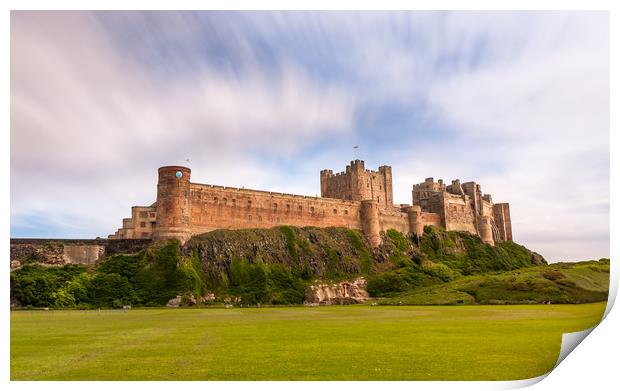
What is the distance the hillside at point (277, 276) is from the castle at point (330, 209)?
84.3 inches

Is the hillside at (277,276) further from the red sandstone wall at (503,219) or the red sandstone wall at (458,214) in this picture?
the red sandstone wall at (503,219)

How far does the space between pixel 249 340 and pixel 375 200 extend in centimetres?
6149

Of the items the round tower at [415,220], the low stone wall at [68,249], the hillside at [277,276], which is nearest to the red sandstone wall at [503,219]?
the round tower at [415,220]

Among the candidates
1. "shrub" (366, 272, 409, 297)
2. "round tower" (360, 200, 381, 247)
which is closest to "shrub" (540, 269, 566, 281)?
"shrub" (366, 272, 409, 297)

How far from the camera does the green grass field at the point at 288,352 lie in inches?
536

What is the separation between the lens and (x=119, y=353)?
16.3 m

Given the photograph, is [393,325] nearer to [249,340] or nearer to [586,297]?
[249,340]

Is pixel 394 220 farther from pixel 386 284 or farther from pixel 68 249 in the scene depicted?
pixel 68 249

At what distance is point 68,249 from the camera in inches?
2035

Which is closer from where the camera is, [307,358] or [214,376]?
[214,376]

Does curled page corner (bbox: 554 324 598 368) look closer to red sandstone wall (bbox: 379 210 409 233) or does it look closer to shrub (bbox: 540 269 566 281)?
shrub (bbox: 540 269 566 281)

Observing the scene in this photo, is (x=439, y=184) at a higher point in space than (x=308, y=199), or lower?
higher

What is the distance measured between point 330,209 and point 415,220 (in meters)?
16.3
